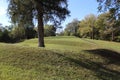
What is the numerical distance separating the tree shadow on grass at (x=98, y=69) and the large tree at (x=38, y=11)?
8317mm

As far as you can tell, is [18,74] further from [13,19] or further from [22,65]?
[13,19]

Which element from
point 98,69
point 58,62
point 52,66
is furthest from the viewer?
point 98,69

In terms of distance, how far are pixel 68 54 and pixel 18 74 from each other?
5.58 meters

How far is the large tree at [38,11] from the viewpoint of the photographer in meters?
21.7

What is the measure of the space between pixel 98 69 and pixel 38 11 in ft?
33.1

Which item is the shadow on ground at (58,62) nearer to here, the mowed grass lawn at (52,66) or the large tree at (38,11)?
the mowed grass lawn at (52,66)

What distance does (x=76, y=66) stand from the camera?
13.4 metres

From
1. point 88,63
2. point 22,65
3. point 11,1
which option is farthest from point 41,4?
point 22,65

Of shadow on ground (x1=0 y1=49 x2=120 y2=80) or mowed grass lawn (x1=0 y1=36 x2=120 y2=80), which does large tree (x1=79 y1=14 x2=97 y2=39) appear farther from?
shadow on ground (x1=0 y1=49 x2=120 y2=80)

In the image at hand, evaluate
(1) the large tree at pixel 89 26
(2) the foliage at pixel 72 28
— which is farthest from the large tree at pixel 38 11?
(2) the foliage at pixel 72 28

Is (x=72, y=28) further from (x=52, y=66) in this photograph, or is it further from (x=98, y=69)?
(x=52, y=66)

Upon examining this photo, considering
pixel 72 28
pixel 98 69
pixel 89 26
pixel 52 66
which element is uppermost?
pixel 89 26

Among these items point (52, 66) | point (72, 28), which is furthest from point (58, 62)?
point (72, 28)

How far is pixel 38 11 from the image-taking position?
22.3m
